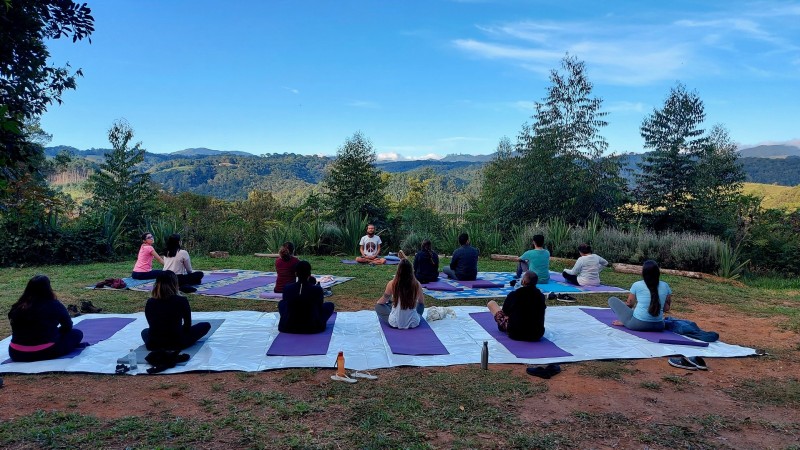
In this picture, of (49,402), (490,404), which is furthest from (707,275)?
(49,402)

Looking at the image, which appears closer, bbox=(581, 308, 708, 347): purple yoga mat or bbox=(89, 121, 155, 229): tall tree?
bbox=(581, 308, 708, 347): purple yoga mat

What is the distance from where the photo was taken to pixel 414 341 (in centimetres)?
564

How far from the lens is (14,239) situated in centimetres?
1172

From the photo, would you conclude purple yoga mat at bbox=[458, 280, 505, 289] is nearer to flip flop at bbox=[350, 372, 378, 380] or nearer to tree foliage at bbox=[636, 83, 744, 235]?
flip flop at bbox=[350, 372, 378, 380]

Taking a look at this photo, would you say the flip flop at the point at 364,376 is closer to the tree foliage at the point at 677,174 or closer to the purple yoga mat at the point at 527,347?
the purple yoga mat at the point at 527,347

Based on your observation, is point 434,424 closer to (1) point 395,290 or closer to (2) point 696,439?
(2) point 696,439

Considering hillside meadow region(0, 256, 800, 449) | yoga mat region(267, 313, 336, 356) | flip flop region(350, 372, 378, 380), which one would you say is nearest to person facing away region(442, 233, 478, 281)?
yoga mat region(267, 313, 336, 356)

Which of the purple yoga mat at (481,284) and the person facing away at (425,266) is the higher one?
the person facing away at (425,266)

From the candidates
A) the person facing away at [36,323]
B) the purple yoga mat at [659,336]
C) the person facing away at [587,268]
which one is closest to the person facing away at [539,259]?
the person facing away at [587,268]

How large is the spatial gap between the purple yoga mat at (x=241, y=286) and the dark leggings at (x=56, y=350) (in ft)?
10.4

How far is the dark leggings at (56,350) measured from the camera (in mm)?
4738

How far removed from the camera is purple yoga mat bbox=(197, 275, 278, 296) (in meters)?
8.38

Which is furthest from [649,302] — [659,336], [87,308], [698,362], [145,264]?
[145,264]

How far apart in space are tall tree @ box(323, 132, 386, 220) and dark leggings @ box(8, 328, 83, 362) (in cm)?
1181
